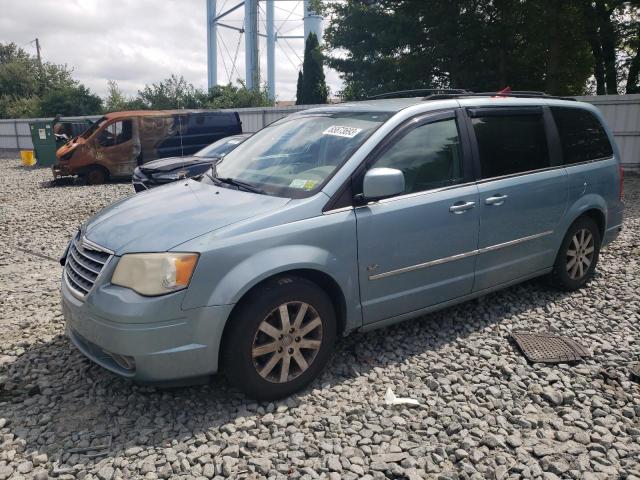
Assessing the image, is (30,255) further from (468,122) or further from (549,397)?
(549,397)

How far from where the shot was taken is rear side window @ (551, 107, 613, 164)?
4685 mm

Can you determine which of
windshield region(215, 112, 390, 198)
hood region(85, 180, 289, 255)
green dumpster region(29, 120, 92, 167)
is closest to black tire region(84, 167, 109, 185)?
green dumpster region(29, 120, 92, 167)

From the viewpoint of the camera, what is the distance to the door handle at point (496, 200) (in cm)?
394

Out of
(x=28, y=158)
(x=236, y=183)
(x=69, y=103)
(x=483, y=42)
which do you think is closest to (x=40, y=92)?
(x=69, y=103)

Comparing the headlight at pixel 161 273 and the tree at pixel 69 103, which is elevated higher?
the tree at pixel 69 103

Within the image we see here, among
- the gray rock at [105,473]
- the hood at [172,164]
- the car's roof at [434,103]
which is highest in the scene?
the car's roof at [434,103]

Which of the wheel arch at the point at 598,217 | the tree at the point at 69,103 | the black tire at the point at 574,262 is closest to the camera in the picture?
the black tire at the point at 574,262

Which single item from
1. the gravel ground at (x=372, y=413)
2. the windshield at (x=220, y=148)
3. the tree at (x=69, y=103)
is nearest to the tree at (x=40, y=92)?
the tree at (x=69, y=103)

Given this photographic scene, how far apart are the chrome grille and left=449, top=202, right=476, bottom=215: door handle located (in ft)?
7.48

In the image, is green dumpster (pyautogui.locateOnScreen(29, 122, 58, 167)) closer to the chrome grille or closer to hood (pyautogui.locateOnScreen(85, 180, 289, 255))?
hood (pyautogui.locateOnScreen(85, 180, 289, 255))

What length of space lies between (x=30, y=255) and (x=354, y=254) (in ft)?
17.2

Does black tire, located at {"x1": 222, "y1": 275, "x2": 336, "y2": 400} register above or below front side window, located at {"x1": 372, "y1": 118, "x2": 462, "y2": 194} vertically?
below

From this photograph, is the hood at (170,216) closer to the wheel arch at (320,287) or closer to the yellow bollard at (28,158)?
the wheel arch at (320,287)

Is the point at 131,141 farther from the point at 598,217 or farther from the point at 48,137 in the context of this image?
the point at 598,217
